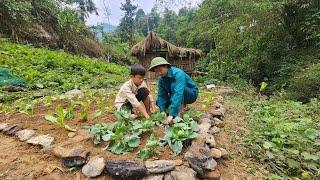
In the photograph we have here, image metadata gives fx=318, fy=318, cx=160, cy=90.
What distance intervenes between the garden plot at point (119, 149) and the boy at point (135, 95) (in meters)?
0.53

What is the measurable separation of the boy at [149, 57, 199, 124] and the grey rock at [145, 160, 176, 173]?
98cm

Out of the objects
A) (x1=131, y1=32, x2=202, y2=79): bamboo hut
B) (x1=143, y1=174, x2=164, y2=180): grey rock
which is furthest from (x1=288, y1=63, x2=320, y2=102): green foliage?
(x1=131, y1=32, x2=202, y2=79): bamboo hut

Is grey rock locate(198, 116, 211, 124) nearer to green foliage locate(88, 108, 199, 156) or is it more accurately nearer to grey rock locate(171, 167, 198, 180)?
green foliage locate(88, 108, 199, 156)

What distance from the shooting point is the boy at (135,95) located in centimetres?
447

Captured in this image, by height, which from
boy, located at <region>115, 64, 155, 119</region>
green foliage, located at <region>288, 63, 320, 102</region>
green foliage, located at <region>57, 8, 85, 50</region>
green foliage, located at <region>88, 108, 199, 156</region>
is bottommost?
green foliage, located at <region>288, 63, 320, 102</region>

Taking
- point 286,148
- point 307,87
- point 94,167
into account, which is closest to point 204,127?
point 286,148

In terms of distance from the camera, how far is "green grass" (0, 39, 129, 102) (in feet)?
28.1

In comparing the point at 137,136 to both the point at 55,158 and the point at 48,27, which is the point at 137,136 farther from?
the point at 48,27

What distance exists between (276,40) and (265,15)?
1247 mm

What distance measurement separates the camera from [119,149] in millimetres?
3223

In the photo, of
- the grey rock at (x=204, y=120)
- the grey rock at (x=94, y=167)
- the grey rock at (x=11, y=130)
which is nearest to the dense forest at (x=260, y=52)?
the grey rock at (x=204, y=120)

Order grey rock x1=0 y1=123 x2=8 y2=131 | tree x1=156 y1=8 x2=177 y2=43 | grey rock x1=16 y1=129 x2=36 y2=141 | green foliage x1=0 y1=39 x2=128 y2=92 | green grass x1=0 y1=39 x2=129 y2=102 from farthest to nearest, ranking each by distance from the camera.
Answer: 1. tree x1=156 y1=8 x2=177 y2=43
2. green foliage x1=0 y1=39 x2=128 y2=92
3. green grass x1=0 y1=39 x2=129 y2=102
4. grey rock x1=0 y1=123 x2=8 y2=131
5. grey rock x1=16 y1=129 x2=36 y2=141

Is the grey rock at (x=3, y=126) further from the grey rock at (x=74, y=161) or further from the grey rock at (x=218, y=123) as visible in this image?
the grey rock at (x=218, y=123)

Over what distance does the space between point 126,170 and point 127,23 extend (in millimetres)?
42698
